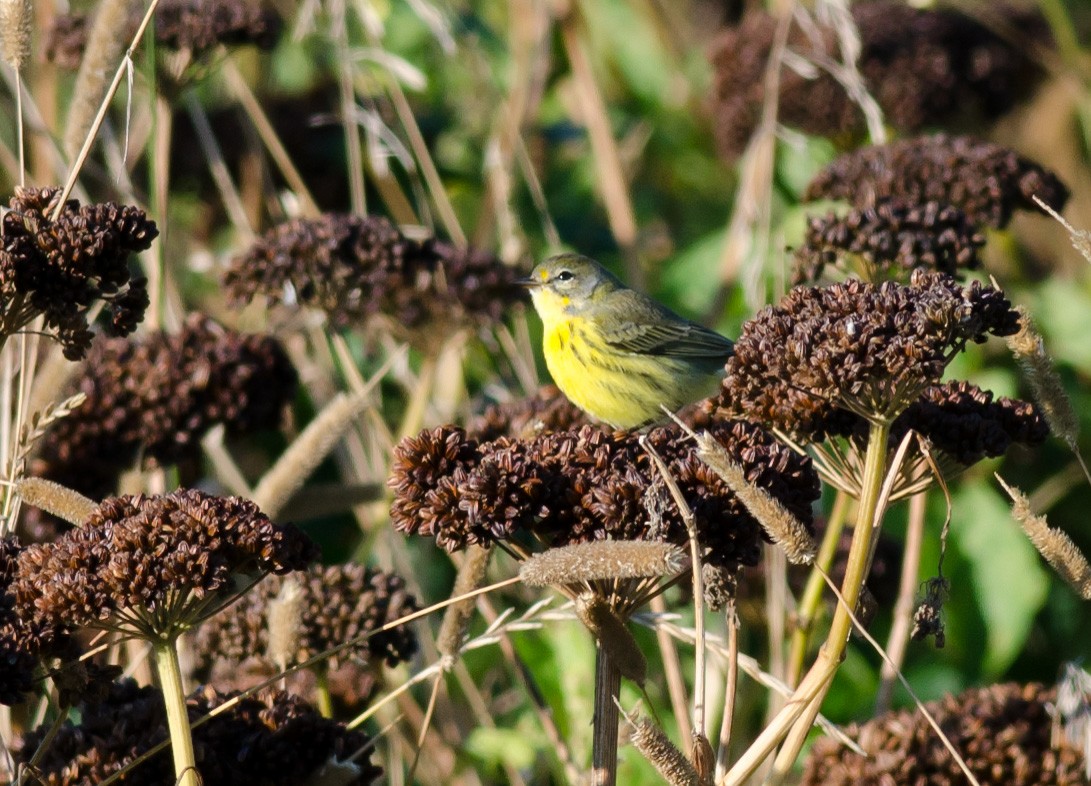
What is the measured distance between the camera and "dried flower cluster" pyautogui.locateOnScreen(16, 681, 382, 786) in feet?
8.92

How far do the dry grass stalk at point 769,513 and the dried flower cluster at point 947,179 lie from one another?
2.03 m

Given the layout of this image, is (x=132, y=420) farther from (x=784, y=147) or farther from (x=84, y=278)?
(x=784, y=147)

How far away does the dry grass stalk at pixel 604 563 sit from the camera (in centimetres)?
219

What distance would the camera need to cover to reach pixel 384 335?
542 cm

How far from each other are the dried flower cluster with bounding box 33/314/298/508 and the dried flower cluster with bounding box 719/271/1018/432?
1.81 m

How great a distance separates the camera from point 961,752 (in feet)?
10.7

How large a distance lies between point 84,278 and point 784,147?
4032mm

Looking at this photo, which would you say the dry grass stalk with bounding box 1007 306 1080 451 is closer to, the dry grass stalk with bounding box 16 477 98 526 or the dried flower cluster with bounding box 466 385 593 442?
the dried flower cluster with bounding box 466 385 593 442

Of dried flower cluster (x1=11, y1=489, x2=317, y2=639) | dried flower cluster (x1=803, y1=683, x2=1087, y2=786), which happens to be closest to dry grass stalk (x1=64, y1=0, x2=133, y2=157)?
dried flower cluster (x1=11, y1=489, x2=317, y2=639)

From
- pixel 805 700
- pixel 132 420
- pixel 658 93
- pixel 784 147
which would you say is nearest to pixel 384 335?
pixel 132 420

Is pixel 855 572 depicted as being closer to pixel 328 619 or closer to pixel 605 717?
pixel 605 717

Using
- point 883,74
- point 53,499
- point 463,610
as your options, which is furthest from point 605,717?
point 883,74

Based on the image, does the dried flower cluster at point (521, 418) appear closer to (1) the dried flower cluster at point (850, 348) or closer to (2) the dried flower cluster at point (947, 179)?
(1) the dried flower cluster at point (850, 348)

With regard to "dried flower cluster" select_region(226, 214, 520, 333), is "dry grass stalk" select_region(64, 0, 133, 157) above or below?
above
